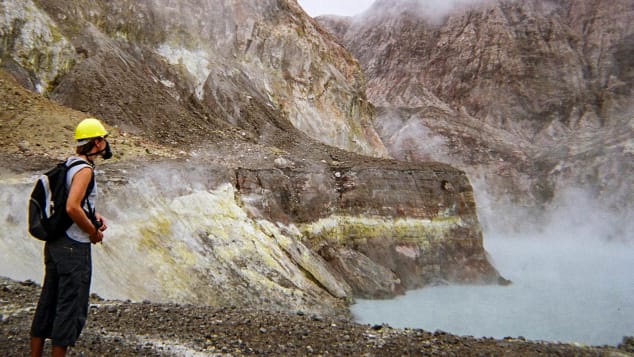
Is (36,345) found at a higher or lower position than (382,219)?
lower

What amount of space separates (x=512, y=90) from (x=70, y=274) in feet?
260

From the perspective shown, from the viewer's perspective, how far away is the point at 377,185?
26.8 m

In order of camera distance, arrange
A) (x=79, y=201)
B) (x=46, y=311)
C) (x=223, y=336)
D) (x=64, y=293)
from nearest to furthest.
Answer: (x=79, y=201) < (x=64, y=293) < (x=46, y=311) < (x=223, y=336)

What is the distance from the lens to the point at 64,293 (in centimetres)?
491

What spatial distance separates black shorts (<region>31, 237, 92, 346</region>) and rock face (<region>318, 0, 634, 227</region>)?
190 ft

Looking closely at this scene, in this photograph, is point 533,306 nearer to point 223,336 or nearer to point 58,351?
point 223,336

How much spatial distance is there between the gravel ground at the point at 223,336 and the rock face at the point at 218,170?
5.09 m

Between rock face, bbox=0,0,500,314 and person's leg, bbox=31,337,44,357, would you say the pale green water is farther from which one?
person's leg, bbox=31,337,44,357

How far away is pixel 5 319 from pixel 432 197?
2406 centimetres

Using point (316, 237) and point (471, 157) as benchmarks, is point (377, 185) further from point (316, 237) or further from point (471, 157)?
point (471, 157)

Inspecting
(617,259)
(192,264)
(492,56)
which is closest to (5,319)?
(192,264)

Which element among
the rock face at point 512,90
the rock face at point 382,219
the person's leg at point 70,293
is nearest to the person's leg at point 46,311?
the person's leg at point 70,293

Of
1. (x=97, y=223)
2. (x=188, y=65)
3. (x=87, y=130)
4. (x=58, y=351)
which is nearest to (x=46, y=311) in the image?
(x=58, y=351)

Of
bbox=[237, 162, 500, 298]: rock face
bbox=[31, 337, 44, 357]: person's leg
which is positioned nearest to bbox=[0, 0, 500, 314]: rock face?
bbox=[237, 162, 500, 298]: rock face
